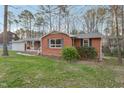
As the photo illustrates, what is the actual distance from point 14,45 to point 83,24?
8160mm

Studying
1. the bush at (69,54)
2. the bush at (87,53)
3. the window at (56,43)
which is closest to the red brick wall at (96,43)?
the bush at (87,53)

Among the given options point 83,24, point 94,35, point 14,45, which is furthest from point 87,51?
point 14,45

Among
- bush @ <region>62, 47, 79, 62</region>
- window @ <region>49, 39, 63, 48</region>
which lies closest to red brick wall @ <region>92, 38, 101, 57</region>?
window @ <region>49, 39, 63, 48</region>

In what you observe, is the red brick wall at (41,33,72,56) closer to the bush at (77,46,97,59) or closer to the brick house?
the brick house

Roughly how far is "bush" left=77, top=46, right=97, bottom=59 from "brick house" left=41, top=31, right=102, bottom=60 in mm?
412

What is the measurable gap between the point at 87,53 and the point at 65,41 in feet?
5.51

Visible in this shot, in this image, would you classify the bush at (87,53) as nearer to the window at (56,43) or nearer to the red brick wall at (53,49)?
the red brick wall at (53,49)

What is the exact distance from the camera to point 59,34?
12.6 meters

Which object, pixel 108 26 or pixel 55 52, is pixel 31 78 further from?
pixel 108 26

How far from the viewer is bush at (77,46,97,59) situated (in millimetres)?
11359

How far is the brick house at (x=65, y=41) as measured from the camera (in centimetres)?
1185

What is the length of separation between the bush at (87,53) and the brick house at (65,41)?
412 millimetres

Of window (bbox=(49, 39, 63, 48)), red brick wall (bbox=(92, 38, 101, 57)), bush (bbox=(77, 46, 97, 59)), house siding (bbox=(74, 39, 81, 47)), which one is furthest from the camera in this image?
window (bbox=(49, 39, 63, 48))

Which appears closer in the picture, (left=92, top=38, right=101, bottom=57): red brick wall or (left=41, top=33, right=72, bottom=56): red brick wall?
(left=92, top=38, right=101, bottom=57): red brick wall
